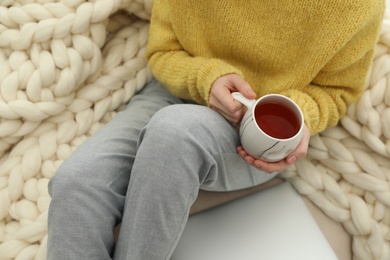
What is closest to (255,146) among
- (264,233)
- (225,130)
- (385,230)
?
(225,130)

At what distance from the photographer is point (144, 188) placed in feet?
1.97

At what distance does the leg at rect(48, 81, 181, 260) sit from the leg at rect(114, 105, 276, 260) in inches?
1.2

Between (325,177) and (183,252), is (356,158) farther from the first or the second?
(183,252)

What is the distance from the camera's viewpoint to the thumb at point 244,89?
63cm

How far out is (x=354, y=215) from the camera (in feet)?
2.56

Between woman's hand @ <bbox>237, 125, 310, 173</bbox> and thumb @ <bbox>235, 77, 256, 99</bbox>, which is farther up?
thumb @ <bbox>235, 77, 256, 99</bbox>

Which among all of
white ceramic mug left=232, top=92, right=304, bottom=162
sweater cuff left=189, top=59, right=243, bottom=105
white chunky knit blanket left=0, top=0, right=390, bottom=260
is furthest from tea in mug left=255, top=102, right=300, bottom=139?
white chunky knit blanket left=0, top=0, right=390, bottom=260

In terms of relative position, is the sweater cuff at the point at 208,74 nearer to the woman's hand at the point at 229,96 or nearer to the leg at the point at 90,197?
the woman's hand at the point at 229,96

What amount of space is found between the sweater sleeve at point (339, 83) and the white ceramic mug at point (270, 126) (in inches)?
3.0

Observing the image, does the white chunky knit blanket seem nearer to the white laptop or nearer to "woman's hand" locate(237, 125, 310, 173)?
the white laptop

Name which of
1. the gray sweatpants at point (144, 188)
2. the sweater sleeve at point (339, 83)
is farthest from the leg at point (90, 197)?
the sweater sleeve at point (339, 83)

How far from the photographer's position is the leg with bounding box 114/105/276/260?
595 mm

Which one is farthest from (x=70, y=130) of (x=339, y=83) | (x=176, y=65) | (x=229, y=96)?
(x=339, y=83)

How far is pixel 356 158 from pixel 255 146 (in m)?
0.29
